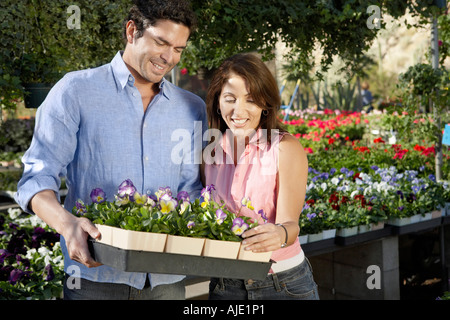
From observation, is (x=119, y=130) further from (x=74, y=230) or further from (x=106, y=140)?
(x=74, y=230)

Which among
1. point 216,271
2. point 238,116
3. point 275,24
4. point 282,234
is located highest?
point 275,24

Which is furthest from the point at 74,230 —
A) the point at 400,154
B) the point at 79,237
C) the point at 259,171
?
the point at 400,154

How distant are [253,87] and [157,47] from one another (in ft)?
0.99

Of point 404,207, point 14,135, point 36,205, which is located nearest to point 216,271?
point 36,205

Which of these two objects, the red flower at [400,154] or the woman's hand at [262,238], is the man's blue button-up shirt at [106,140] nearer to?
the woman's hand at [262,238]

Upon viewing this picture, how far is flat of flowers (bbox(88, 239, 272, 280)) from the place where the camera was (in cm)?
121

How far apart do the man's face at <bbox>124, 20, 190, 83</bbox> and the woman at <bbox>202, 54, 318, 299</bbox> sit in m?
0.20

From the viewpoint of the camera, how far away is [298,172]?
1.53m

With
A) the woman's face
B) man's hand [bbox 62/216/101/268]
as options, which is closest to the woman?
the woman's face

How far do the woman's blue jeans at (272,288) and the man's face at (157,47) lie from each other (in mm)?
641

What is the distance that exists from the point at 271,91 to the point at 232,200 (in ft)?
1.13

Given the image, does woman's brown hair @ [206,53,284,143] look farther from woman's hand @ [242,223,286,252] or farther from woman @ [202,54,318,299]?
woman's hand @ [242,223,286,252]

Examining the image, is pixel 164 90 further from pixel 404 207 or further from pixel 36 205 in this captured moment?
pixel 404 207

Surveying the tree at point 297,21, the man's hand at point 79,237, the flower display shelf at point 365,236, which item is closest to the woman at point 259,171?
the man's hand at point 79,237
